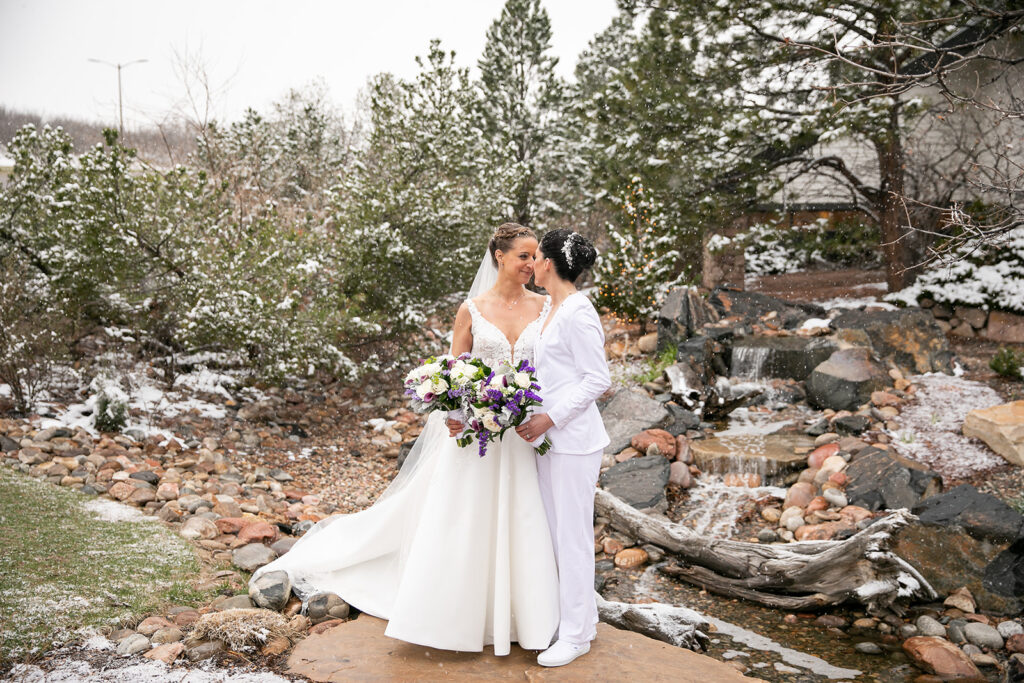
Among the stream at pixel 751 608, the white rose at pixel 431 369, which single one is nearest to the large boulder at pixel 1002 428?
the stream at pixel 751 608

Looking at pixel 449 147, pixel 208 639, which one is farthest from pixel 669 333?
pixel 208 639

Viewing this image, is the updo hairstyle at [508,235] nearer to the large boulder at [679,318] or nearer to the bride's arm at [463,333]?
the bride's arm at [463,333]

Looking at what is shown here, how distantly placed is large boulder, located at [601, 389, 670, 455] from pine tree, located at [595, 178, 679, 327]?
3.81m

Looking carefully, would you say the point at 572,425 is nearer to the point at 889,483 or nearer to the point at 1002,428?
the point at 889,483

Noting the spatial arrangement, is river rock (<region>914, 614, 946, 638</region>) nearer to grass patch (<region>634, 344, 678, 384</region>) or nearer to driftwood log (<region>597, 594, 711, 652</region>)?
driftwood log (<region>597, 594, 711, 652</region>)

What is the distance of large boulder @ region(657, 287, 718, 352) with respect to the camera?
12281mm

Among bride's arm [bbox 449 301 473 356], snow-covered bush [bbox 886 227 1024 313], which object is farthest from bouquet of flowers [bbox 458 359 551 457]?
snow-covered bush [bbox 886 227 1024 313]

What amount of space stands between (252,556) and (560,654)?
2716 mm

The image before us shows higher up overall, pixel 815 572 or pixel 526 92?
pixel 526 92

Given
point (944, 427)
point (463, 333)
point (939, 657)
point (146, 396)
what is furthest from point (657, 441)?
point (146, 396)

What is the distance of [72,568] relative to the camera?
4586 millimetres

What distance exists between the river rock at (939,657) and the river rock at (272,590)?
406 cm

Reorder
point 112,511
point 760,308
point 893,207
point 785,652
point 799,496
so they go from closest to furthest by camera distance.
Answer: point 785,652, point 112,511, point 799,496, point 893,207, point 760,308

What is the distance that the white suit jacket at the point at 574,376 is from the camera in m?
3.63
